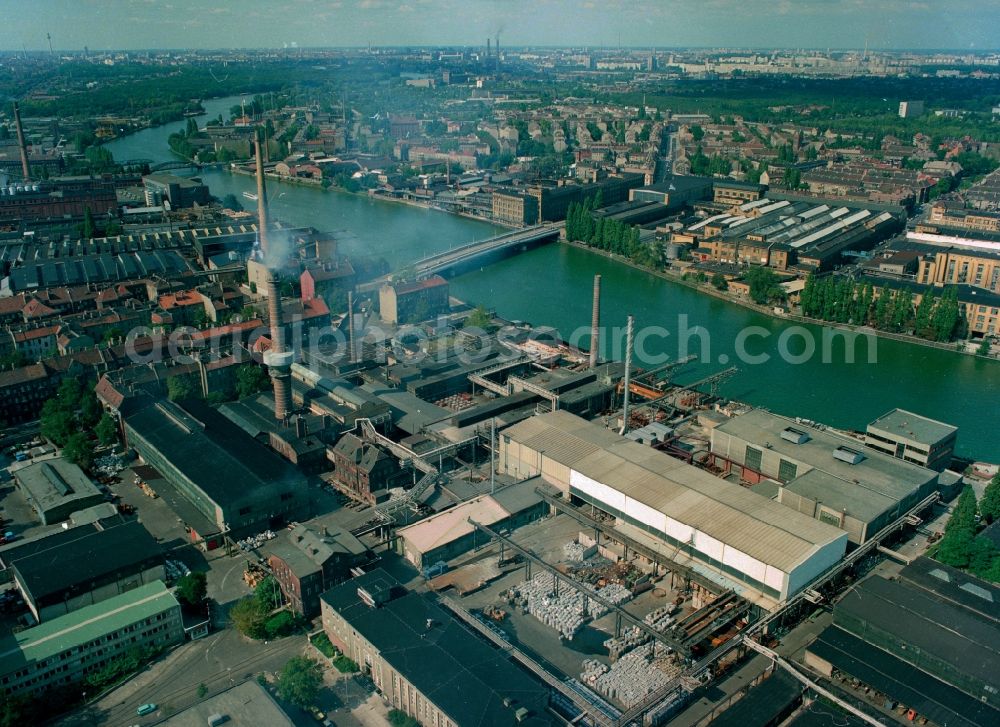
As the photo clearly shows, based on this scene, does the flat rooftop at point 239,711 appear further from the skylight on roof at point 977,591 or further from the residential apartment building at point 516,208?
the residential apartment building at point 516,208

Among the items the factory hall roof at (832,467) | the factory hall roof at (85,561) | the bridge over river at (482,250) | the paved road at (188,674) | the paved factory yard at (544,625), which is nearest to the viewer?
the paved road at (188,674)

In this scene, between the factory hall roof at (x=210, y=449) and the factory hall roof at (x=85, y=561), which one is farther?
the factory hall roof at (x=210, y=449)

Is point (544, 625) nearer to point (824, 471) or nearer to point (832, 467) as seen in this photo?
point (824, 471)

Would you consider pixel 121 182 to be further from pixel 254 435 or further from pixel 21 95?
pixel 21 95

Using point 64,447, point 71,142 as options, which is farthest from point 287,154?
point 64,447

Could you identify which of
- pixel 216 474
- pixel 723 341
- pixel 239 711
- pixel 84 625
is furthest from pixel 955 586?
pixel 723 341

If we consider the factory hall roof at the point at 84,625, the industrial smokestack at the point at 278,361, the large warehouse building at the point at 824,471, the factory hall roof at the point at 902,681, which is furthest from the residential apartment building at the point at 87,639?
the large warehouse building at the point at 824,471
